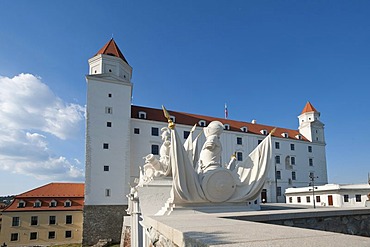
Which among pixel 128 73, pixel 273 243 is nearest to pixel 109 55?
pixel 128 73

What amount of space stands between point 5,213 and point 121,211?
12079mm

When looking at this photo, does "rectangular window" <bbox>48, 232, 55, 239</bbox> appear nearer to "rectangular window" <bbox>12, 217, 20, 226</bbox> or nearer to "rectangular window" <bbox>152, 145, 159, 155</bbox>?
"rectangular window" <bbox>12, 217, 20, 226</bbox>

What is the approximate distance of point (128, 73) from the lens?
1234 inches

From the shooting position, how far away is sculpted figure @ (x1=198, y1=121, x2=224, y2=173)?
8.76 metres

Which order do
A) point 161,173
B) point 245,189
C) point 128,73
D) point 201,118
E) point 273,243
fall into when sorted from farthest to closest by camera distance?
point 201,118
point 128,73
point 161,173
point 245,189
point 273,243

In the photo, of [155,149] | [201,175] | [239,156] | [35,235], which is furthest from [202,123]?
[201,175]

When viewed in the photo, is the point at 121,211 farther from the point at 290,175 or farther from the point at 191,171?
the point at 290,175

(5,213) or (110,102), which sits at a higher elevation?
(110,102)

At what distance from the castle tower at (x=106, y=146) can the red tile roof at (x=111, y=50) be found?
5 cm

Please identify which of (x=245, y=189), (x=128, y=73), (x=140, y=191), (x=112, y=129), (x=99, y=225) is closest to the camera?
(x=245, y=189)

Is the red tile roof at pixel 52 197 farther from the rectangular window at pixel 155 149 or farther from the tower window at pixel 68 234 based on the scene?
the rectangular window at pixel 155 149

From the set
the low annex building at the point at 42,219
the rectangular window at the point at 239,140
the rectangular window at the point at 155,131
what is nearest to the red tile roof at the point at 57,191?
the low annex building at the point at 42,219

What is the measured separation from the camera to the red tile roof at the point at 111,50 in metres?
29.9

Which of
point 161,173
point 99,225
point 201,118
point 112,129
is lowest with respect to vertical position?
point 99,225
